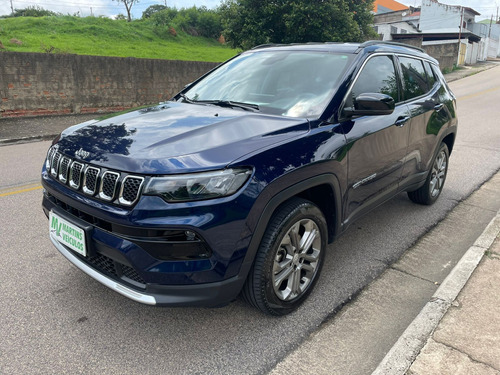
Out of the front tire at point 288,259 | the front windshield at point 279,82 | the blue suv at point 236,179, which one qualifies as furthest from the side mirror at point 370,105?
the front tire at point 288,259

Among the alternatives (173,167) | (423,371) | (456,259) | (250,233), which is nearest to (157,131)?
(173,167)

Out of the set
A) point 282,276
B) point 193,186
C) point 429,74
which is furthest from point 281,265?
point 429,74

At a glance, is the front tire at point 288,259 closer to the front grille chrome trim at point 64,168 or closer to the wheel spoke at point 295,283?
the wheel spoke at point 295,283

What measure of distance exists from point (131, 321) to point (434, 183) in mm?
3857

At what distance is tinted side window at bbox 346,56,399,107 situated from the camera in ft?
10.5

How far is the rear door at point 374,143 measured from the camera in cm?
306

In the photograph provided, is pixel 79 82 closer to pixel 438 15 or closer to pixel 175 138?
pixel 175 138

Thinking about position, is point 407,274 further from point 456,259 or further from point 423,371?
point 423,371

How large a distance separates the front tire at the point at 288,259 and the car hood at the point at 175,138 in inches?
19.2

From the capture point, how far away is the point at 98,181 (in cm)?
226

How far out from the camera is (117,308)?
278 cm

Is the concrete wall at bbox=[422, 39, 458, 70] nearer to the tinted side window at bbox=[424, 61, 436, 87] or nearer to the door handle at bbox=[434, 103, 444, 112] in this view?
the tinted side window at bbox=[424, 61, 436, 87]

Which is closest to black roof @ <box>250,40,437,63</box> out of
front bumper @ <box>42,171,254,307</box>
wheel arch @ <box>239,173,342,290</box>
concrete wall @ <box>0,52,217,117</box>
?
wheel arch @ <box>239,173,342,290</box>

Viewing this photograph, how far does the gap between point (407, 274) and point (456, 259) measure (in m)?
0.63
